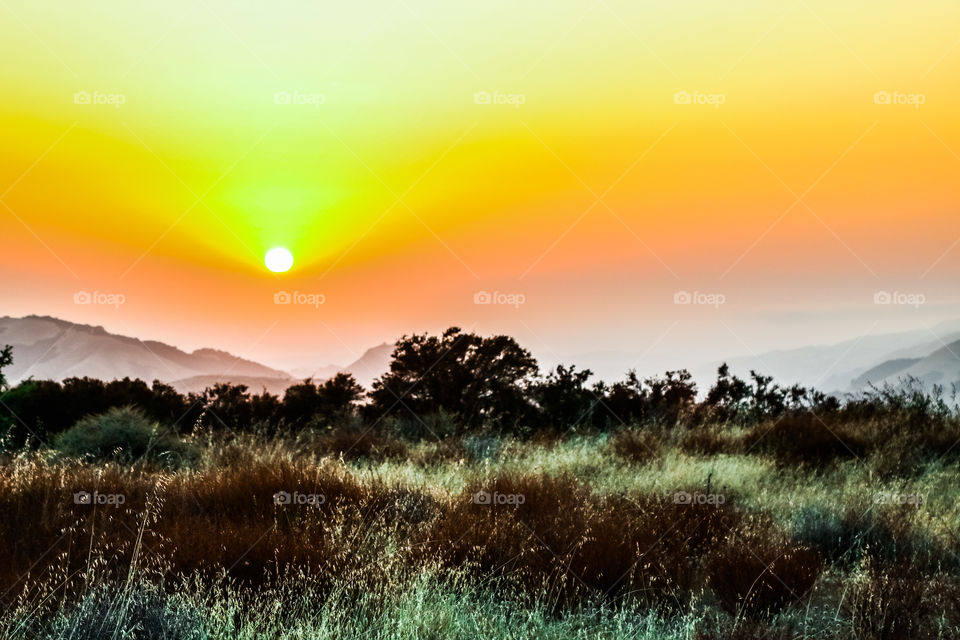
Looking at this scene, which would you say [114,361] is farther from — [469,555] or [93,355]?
[469,555]

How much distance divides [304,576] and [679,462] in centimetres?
557

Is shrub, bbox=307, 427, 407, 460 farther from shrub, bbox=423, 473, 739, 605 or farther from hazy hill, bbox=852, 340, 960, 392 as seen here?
hazy hill, bbox=852, 340, 960, 392

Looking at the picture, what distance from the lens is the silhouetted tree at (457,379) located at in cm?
1432

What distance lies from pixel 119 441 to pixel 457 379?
5841mm

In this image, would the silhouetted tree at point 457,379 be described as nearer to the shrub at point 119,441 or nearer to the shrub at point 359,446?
the shrub at point 359,446

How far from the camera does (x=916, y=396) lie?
12.7 m

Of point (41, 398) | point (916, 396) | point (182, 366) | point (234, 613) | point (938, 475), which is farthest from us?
point (182, 366)

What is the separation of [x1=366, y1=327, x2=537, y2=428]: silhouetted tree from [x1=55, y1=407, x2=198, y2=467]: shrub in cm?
413

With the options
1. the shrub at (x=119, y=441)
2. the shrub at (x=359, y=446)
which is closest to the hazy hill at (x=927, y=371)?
the shrub at (x=359, y=446)

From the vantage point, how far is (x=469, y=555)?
16.9ft

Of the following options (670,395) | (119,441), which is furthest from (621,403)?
(119,441)

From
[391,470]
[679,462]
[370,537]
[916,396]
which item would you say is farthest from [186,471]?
[916,396]

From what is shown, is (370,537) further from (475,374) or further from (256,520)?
(475,374)

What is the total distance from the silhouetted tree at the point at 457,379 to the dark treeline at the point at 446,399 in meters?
0.02
